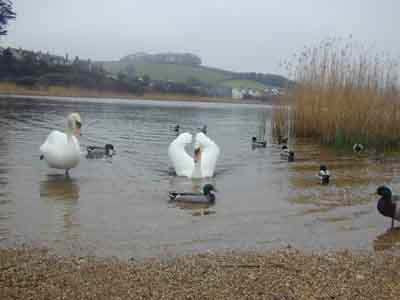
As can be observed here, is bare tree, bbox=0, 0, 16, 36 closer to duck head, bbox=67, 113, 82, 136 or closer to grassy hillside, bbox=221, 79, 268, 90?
duck head, bbox=67, 113, 82, 136

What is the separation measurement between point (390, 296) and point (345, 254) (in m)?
1.45

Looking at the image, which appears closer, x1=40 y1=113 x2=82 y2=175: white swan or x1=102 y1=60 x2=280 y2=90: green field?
x1=40 y1=113 x2=82 y2=175: white swan

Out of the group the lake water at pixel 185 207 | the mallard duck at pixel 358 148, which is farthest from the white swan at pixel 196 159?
the mallard duck at pixel 358 148

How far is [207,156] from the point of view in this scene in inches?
484

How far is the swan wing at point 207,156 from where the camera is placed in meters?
11.9

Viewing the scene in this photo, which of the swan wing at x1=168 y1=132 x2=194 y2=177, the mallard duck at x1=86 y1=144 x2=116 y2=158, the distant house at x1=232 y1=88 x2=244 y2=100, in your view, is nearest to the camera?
the swan wing at x1=168 y1=132 x2=194 y2=177

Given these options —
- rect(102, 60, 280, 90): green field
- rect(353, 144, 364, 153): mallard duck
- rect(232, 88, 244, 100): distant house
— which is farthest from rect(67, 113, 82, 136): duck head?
rect(102, 60, 280, 90): green field

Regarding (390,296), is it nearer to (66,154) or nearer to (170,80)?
(66,154)

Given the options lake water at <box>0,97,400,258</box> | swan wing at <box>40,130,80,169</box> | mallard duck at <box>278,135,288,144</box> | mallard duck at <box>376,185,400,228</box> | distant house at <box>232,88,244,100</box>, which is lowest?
lake water at <box>0,97,400,258</box>

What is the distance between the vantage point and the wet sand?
458cm

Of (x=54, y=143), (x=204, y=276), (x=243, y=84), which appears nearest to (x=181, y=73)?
(x=243, y=84)

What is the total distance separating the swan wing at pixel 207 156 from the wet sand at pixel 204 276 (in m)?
5.95

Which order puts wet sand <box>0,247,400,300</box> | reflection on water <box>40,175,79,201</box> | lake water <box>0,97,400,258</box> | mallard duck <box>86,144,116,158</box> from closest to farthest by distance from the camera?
wet sand <box>0,247,400,300</box> < lake water <box>0,97,400,258</box> < reflection on water <box>40,175,79,201</box> < mallard duck <box>86,144,116,158</box>

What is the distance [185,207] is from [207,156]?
362cm
